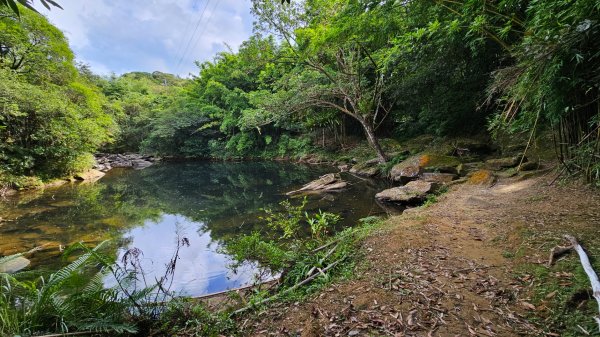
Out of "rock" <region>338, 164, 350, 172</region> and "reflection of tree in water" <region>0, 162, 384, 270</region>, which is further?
"rock" <region>338, 164, 350, 172</region>

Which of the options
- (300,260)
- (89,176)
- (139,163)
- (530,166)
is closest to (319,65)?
(530,166)

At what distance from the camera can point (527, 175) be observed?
5.93 m

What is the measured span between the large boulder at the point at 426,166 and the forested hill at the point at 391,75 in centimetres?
160

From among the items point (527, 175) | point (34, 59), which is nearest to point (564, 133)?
point (527, 175)

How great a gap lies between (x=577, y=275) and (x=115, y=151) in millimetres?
33740

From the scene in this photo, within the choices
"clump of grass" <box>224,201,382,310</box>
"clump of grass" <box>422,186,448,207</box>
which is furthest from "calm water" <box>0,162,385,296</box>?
"clump of grass" <box>422,186,448,207</box>

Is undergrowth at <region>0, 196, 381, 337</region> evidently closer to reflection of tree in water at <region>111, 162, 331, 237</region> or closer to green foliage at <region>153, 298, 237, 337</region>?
green foliage at <region>153, 298, 237, 337</region>

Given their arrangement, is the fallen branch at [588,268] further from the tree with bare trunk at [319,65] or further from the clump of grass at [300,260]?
the tree with bare trunk at [319,65]

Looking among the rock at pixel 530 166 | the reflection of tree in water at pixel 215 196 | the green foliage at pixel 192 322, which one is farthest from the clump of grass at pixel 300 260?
the rock at pixel 530 166

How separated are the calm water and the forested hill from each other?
2.92 metres

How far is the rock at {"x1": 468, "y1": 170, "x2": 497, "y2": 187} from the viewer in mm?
6287

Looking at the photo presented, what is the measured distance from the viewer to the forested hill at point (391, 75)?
11.6 ft

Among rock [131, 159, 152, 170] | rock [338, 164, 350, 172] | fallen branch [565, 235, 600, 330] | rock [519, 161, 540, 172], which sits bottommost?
rock [519, 161, 540, 172]

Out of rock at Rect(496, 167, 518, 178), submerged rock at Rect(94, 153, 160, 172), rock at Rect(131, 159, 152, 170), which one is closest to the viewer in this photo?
rock at Rect(496, 167, 518, 178)
